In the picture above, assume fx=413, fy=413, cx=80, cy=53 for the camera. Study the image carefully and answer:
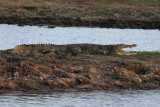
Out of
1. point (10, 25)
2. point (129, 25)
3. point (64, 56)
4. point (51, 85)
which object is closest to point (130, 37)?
point (129, 25)

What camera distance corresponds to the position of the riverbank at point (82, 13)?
27.1m

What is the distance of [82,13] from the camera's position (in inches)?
1182

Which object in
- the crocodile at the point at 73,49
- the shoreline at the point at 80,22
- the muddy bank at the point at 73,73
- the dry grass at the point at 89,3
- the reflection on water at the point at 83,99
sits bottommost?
the reflection on water at the point at 83,99

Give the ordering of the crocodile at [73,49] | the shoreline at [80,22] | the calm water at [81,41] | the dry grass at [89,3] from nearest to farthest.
A: the calm water at [81,41]
the crocodile at [73,49]
the shoreline at [80,22]
the dry grass at [89,3]

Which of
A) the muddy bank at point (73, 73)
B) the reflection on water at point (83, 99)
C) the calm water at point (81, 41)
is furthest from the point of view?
the muddy bank at point (73, 73)

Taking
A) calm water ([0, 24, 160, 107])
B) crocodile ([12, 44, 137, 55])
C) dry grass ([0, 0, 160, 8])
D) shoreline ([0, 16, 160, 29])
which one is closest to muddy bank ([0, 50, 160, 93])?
calm water ([0, 24, 160, 107])

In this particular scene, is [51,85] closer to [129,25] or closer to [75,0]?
[129,25]

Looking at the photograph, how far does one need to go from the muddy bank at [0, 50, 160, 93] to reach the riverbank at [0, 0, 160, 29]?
596 inches

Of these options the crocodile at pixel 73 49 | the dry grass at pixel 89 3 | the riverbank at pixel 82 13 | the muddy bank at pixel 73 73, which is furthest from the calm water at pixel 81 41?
the dry grass at pixel 89 3

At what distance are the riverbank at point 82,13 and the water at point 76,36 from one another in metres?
1.86

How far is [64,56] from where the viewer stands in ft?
38.1

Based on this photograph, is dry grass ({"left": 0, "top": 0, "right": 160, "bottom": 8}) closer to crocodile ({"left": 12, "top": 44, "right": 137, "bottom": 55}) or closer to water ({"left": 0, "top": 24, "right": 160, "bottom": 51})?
water ({"left": 0, "top": 24, "right": 160, "bottom": 51})

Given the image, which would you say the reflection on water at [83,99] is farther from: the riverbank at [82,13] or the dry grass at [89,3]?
the dry grass at [89,3]

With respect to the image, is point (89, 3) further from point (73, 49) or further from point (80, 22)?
point (73, 49)
